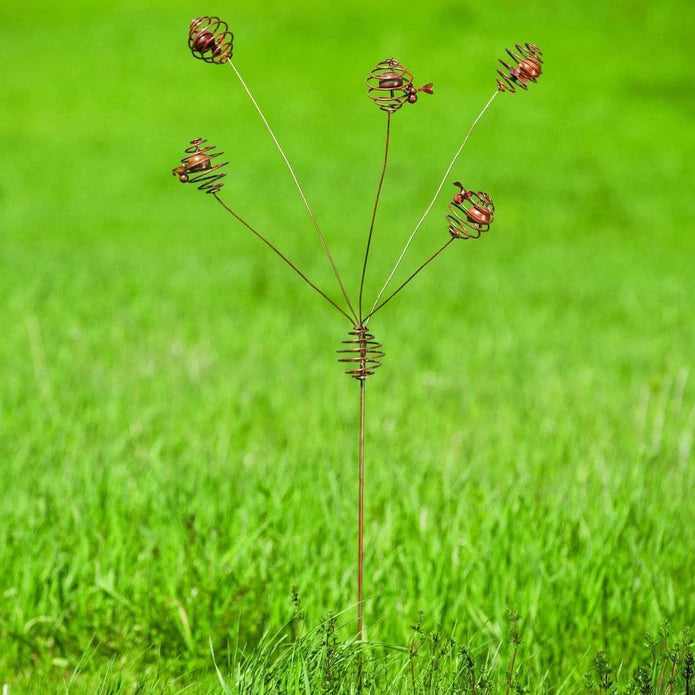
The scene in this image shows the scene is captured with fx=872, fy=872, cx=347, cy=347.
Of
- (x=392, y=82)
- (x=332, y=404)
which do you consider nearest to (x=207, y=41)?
(x=392, y=82)

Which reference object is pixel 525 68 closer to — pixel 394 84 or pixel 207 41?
pixel 394 84

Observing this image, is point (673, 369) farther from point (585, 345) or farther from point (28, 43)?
point (28, 43)

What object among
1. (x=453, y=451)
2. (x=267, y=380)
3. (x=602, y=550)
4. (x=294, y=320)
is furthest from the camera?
(x=294, y=320)

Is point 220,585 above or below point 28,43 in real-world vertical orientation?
below

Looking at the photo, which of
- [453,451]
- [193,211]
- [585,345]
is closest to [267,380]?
[453,451]

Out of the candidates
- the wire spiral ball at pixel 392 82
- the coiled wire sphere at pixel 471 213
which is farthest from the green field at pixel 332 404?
the wire spiral ball at pixel 392 82

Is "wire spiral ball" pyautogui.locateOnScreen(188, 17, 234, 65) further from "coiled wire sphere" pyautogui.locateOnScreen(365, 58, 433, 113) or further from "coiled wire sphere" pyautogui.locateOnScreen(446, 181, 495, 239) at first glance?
"coiled wire sphere" pyautogui.locateOnScreen(446, 181, 495, 239)

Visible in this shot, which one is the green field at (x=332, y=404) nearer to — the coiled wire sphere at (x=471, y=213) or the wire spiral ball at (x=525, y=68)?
the coiled wire sphere at (x=471, y=213)
